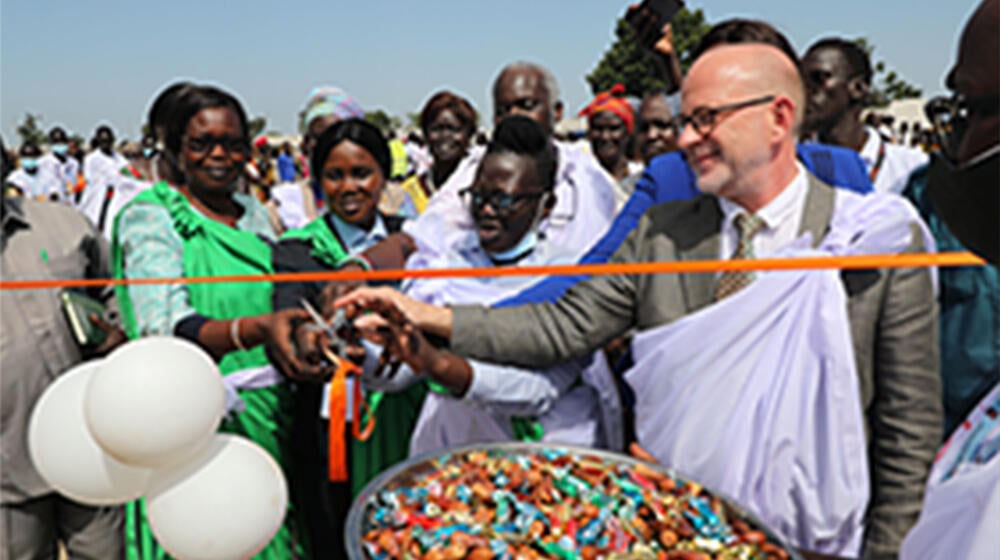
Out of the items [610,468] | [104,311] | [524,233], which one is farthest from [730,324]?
[104,311]

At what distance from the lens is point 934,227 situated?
6.21ft

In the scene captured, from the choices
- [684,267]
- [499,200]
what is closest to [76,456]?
[499,200]

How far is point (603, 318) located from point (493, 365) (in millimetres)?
280

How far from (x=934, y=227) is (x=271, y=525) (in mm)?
1864

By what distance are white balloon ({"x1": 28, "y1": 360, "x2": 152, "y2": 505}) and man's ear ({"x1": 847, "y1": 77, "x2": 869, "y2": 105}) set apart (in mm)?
2734

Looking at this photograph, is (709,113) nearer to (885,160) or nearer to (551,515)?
(551,515)

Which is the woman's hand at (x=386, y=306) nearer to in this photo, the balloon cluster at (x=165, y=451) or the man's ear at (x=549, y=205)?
the balloon cluster at (x=165, y=451)

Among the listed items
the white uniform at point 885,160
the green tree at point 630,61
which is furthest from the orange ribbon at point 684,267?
the green tree at point 630,61

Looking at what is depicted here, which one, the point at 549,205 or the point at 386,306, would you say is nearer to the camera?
the point at 386,306

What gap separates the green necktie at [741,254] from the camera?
1.43m

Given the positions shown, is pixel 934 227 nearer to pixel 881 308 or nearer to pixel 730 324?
pixel 881 308

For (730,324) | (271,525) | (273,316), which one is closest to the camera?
(271,525)

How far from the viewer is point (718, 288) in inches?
57.3

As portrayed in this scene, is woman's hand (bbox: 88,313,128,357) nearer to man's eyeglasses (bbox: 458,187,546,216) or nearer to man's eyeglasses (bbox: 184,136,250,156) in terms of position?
man's eyeglasses (bbox: 184,136,250,156)
